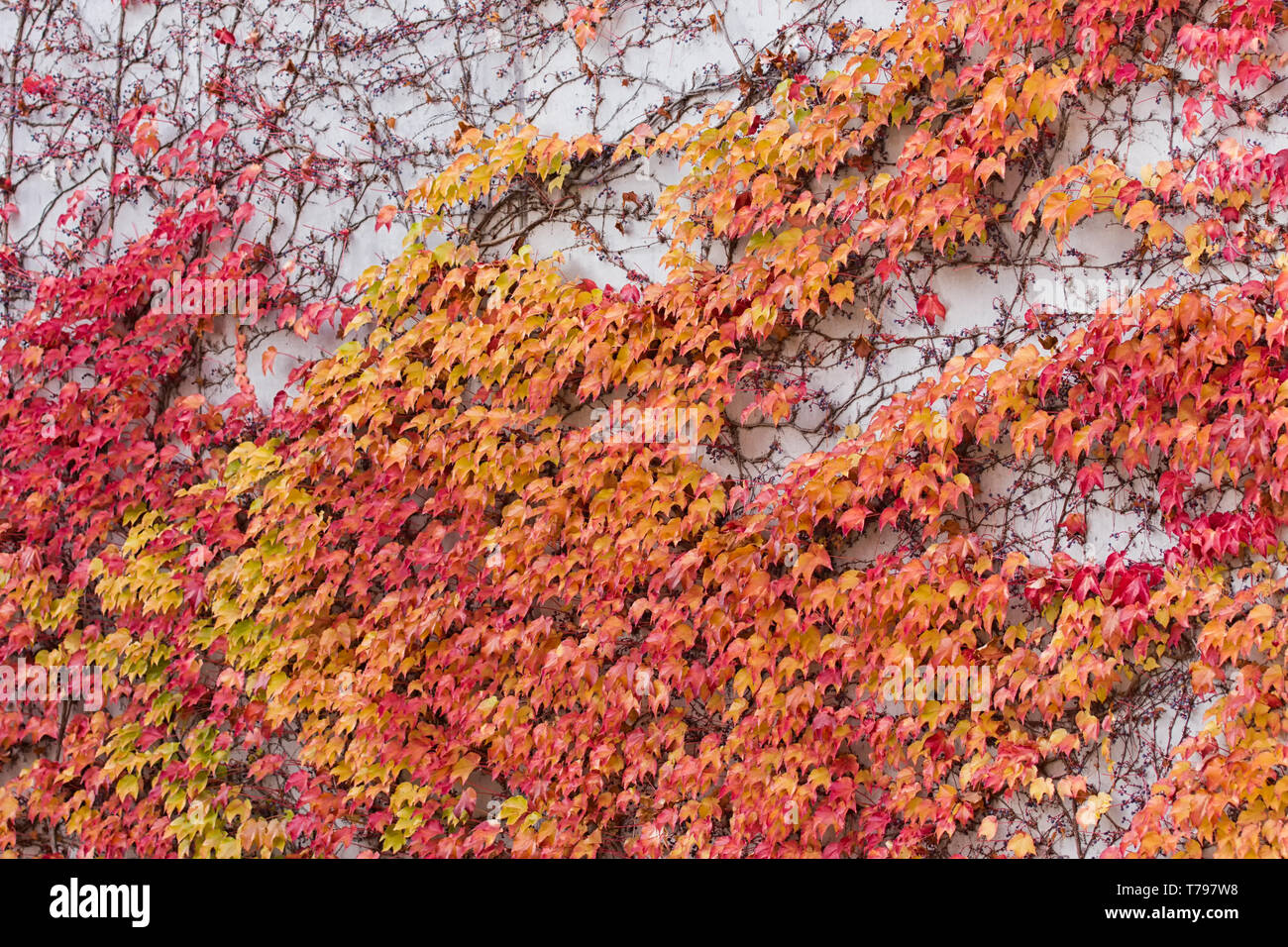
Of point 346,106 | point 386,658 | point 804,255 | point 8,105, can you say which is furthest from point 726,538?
point 8,105

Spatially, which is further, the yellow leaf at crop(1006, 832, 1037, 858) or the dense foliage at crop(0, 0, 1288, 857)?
the yellow leaf at crop(1006, 832, 1037, 858)

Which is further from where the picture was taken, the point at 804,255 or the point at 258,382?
the point at 258,382

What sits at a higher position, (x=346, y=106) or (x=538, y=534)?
(x=346, y=106)

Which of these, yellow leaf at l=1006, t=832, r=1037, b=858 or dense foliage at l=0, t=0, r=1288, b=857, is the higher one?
dense foliage at l=0, t=0, r=1288, b=857

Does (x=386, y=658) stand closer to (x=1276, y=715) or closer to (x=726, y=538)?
(x=726, y=538)

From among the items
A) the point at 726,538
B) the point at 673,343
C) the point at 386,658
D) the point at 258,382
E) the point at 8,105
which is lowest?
the point at 386,658

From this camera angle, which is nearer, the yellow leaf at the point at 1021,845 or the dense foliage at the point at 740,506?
the dense foliage at the point at 740,506

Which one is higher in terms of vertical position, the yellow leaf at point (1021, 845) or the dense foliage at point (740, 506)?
the dense foliage at point (740, 506)

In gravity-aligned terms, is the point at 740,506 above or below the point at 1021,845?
above

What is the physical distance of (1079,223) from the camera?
122 inches

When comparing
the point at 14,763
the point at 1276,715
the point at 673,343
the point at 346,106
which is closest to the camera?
the point at 1276,715

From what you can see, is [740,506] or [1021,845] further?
[740,506]

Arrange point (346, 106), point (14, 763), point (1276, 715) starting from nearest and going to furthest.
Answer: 1. point (1276, 715)
2. point (346, 106)
3. point (14, 763)
